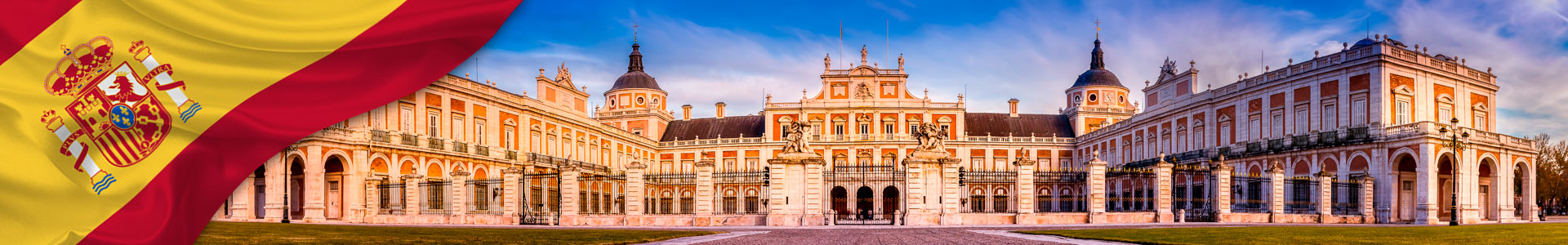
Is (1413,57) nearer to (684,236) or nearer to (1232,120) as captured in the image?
(1232,120)

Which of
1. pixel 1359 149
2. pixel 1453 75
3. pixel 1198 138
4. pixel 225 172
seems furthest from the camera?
pixel 1198 138

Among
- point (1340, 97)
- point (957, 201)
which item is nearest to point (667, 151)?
point (1340, 97)

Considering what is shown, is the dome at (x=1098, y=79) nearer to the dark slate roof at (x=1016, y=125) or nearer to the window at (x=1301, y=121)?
the dark slate roof at (x=1016, y=125)

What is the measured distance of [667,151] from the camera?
80.6m

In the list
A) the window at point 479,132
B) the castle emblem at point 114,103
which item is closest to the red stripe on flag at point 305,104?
the castle emblem at point 114,103

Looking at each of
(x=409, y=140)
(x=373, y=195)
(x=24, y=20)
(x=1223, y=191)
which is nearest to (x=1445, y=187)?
(x=1223, y=191)

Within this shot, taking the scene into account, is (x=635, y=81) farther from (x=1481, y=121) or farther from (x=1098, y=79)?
(x=1481, y=121)

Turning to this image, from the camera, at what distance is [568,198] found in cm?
3366

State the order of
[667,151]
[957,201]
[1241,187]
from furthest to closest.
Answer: [667,151] < [1241,187] < [957,201]

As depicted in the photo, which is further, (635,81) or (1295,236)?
(635,81)

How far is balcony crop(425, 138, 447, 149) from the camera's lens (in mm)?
47344

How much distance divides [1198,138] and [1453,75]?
498 inches

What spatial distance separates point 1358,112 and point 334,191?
37.4m

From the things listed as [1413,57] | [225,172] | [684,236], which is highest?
[1413,57]
